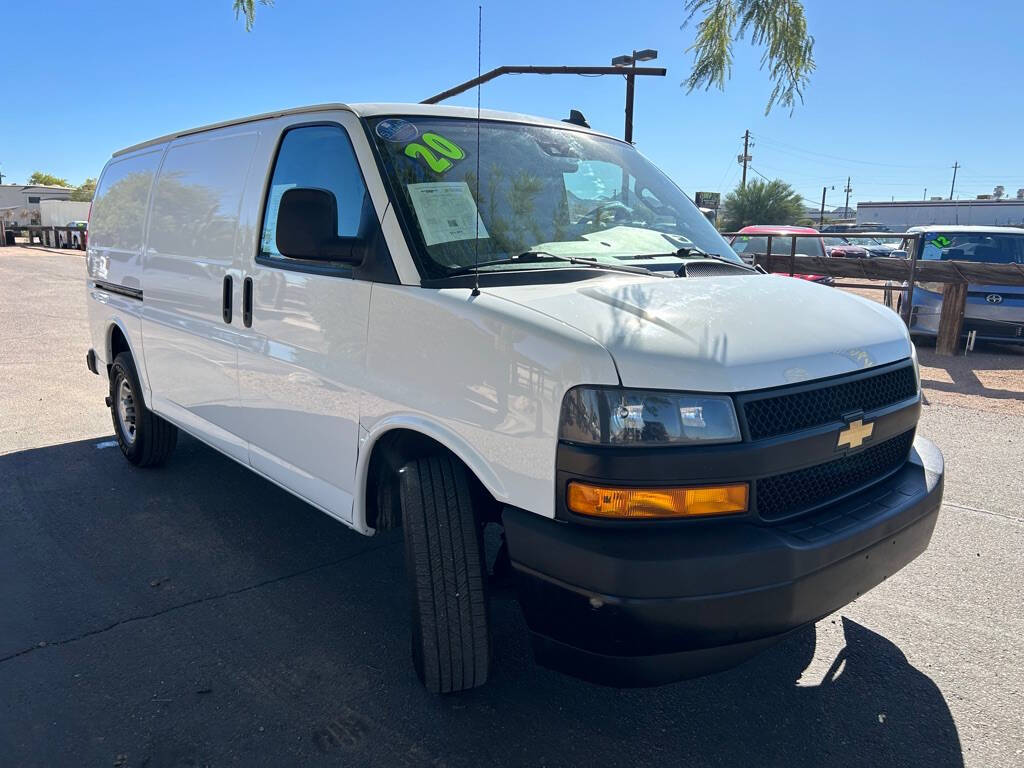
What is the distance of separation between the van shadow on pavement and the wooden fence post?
326 inches

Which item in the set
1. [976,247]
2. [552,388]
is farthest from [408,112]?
[976,247]

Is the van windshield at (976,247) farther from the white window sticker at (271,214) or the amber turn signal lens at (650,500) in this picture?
the amber turn signal lens at (650,500)

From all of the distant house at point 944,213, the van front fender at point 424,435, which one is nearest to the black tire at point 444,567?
the van front fender at point 424,435

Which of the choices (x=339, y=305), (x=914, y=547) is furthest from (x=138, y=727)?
(x=914, y=547)

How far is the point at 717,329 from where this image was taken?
239 centimetres

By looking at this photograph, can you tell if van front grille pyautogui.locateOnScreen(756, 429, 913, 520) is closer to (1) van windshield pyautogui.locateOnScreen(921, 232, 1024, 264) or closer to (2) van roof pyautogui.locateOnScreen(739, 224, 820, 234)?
(1) van windshield pyautogui.locateOnScreen(921, 232, 1024, 264)

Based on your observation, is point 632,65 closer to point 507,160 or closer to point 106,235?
point 106,235

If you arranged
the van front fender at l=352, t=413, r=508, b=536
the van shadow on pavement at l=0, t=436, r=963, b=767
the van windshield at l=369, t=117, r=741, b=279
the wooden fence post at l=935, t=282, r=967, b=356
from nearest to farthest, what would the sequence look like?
the van front fender at l=352, t=413, r=508, b=536, the van shadow on pavement at l=0, t=436, r=963, b=767, the van windshield at l=369, t=117, r=741, b=279, the wooden fence post at l=935, t=282, r=967, b=356

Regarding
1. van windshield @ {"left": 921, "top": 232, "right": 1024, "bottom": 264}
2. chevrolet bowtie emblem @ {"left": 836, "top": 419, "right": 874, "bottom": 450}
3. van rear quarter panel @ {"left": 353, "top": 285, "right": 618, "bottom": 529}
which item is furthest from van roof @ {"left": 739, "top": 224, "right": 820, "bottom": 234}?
van rear quarter panel @ {"left": 353, "top": 285, "right": 618, "bottom": 529}

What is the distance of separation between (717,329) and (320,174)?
188 cm

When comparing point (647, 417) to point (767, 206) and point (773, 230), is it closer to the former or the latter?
point (773, 230)

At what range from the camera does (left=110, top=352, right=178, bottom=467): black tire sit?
525cm

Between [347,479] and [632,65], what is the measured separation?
1042 centimetres

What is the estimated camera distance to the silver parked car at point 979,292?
1016 centimetres
